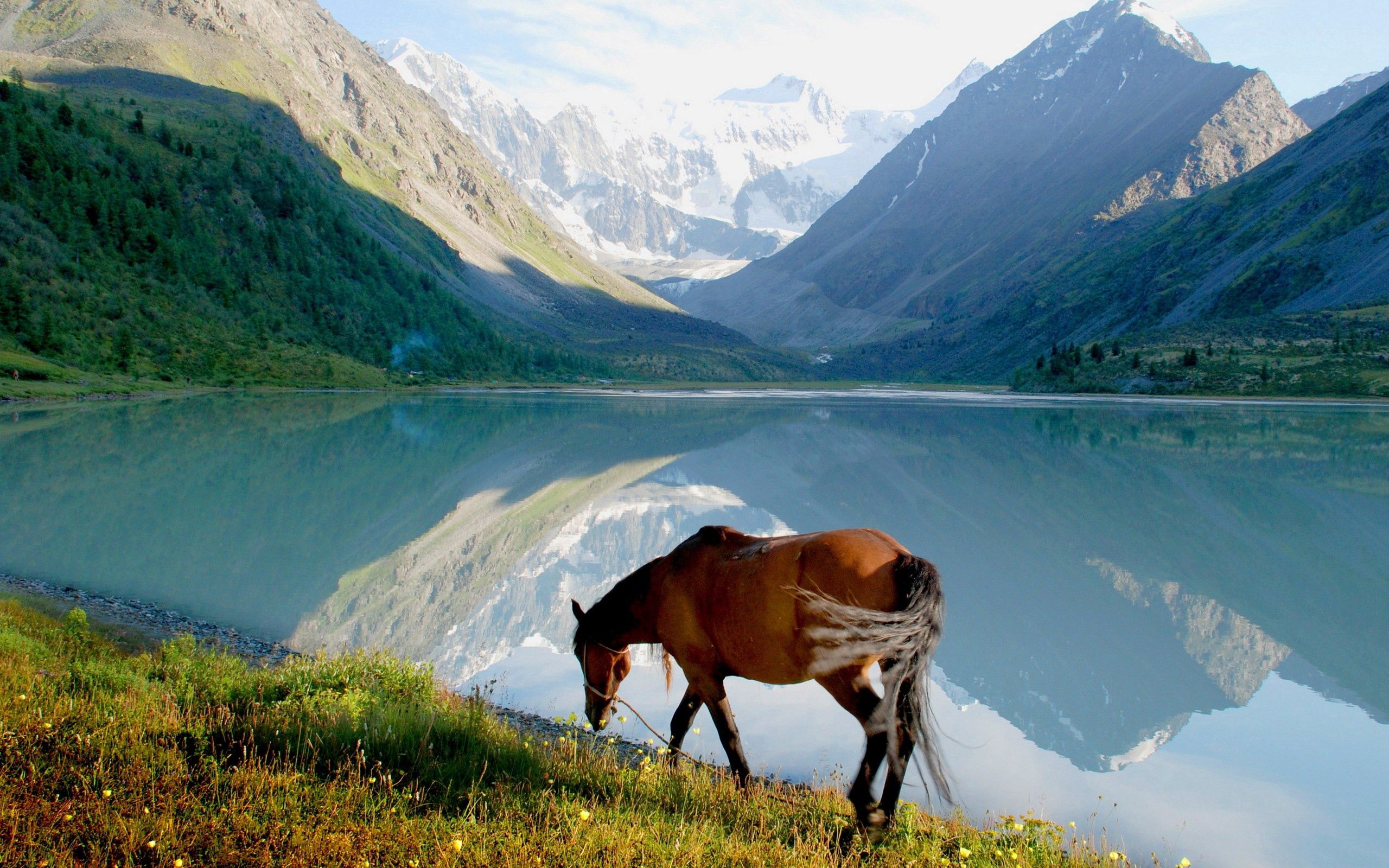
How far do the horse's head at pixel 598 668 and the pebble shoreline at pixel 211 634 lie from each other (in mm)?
326

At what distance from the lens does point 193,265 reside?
8475cm

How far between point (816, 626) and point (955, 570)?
41.3 feet

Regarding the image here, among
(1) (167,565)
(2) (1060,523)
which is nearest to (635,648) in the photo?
(1) (167,565)

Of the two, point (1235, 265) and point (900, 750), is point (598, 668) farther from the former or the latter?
point (1235, 265)

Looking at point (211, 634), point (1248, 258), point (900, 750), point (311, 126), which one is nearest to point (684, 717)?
point (900, 750)

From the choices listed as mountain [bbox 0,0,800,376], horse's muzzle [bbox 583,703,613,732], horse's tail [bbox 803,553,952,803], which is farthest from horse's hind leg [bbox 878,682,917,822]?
mountain [bbox 0,0,800,376]

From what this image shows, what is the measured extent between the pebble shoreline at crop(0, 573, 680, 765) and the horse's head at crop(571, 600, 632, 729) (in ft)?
1.07

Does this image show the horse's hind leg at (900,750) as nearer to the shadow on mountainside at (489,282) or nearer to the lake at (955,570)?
the lake at (955,570)

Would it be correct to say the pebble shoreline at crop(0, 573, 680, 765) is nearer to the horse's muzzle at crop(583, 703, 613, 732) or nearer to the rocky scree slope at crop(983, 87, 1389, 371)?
the horse's muzzle at crop(583, 703, 613, 732)

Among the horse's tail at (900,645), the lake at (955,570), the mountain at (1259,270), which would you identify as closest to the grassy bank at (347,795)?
the horse's tail at (900,645)

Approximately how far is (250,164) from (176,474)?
101 metres

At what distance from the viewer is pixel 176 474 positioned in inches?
1030

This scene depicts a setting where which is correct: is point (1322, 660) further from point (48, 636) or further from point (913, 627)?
point (48, 636)

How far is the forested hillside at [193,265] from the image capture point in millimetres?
64562
